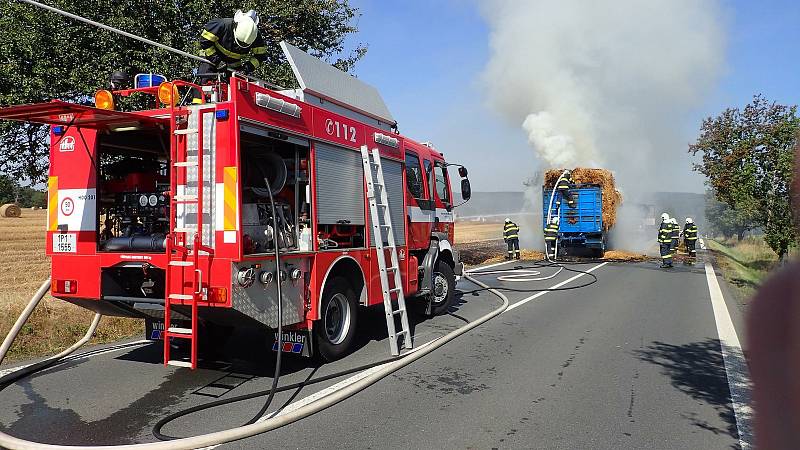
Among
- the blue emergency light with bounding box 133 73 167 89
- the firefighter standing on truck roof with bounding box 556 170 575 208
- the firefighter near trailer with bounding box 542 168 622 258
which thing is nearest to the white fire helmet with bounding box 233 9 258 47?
the blue emergency light with bounding box 133 73 167 89

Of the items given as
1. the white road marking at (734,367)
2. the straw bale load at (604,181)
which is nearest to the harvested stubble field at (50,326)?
the white road marking at (734,367)

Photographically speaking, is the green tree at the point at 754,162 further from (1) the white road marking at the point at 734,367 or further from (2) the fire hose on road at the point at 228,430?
(2) the fire hose on road at the point at 228,430

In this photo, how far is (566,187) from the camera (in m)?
20.7

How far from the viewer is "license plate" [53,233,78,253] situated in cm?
546

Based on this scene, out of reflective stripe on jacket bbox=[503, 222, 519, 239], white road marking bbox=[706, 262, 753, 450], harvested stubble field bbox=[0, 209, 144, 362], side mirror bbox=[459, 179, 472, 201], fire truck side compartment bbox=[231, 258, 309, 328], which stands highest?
side mirror bbox=[459, 179, 472, 201]

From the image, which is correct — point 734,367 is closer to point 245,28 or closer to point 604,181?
point 245,28

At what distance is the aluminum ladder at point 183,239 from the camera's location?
4.76 m

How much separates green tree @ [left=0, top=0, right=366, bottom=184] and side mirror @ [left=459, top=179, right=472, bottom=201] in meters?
4.37

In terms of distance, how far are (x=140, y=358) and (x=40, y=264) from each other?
10.8 meters

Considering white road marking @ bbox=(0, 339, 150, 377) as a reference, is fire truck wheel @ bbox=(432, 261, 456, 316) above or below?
above

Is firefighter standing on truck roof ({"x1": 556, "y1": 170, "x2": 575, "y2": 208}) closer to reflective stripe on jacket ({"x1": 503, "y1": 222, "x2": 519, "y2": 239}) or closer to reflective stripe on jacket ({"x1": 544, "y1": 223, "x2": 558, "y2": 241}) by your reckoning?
reflective stripe on jacket ({"x1": 544, "y1": 223, "x2": 558, "y2": 241})

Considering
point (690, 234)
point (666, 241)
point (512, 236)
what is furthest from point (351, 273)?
point (690, 234)

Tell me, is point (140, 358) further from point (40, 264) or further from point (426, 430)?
point (40, 264)

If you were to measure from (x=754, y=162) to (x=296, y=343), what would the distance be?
15474 mm
